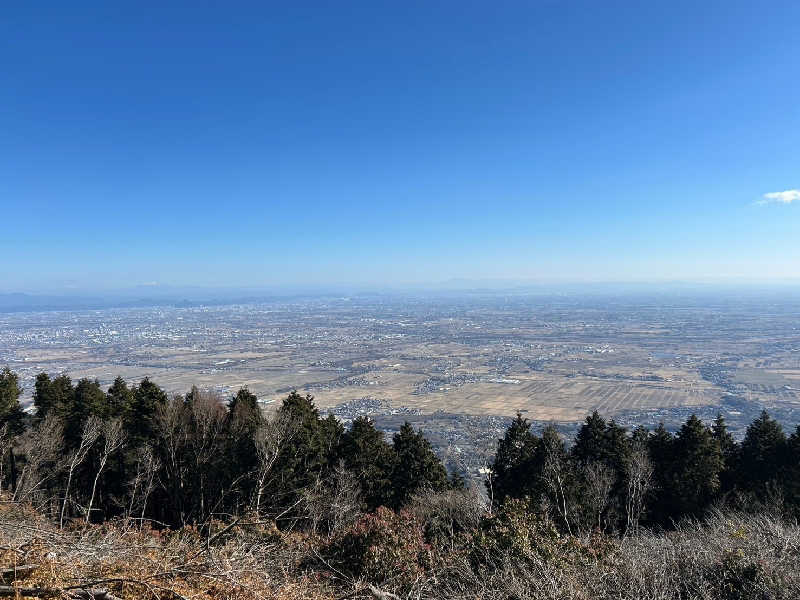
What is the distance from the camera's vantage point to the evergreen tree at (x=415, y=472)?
15.2 metres

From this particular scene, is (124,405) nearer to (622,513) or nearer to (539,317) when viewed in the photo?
(622,513)

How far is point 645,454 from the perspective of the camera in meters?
14.7

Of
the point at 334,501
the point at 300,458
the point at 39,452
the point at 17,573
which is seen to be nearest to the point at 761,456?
the point at 334,501

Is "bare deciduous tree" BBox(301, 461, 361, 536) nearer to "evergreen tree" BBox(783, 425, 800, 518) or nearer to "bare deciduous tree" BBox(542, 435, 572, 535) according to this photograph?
"bare deciduous tree" BBox(542, 435, 572, 535)

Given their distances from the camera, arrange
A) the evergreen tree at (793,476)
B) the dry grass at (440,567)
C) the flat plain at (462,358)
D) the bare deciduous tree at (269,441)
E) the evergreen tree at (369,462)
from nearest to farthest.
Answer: the dry grass at (440,567), the evergreen tree at (793,476), the bare deciduous tree at (269,441), the evergreen tree at (369,462), the flat plain at (462,358)

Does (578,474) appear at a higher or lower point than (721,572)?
lower

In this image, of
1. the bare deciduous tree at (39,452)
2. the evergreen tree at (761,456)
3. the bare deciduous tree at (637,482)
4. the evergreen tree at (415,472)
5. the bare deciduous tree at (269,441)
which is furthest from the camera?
the evergreen tree at (415,472)

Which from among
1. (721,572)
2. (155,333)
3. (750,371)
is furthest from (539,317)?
(721,572)

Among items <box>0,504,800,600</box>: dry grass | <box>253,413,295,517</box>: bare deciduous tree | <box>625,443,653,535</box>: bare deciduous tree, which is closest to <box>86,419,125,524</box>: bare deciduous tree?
<box>253,413,295,517</box>: bare deciduous tree

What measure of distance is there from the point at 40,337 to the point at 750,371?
132m

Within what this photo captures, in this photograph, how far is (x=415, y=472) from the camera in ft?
50.7

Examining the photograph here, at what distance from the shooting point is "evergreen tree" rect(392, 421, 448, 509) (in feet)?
49.9

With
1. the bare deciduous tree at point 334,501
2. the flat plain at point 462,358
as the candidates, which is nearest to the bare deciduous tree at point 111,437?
the bare deciduous tree at point 334,501

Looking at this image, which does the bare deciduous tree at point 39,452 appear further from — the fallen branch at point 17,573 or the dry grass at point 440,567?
the fallen branch at point 17,573
